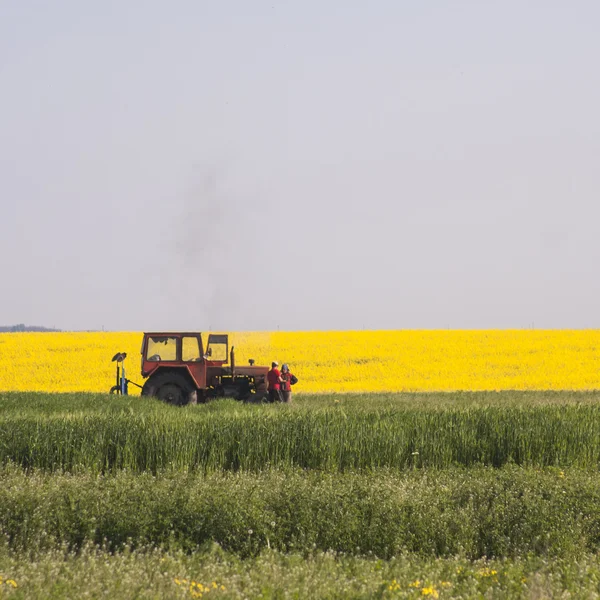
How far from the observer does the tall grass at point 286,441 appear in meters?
15.5

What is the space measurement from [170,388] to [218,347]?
1734 mm

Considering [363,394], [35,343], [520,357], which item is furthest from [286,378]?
[35,343]

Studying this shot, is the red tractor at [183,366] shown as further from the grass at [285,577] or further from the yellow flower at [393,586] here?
the yellow flower at [393,586]

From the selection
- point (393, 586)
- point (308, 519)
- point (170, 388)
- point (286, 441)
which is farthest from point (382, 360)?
point (393, 586)

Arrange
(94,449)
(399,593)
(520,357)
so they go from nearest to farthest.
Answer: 1. (399,593)
2. (94,449)
3. (520,357)

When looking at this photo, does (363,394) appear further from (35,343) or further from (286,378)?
(35,343)

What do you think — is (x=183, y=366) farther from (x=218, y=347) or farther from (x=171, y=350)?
(x=218, y=347)

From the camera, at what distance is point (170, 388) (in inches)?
937

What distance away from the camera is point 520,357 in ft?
145

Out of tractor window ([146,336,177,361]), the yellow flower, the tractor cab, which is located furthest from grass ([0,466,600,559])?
tractor window ([146,336,177,361])

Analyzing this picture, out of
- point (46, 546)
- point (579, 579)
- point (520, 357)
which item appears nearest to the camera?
point (579, 579)

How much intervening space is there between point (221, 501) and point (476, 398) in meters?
19.5

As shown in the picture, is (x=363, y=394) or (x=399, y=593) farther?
(x=363, y=394)

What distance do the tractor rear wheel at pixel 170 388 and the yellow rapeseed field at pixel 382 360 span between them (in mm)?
11658
